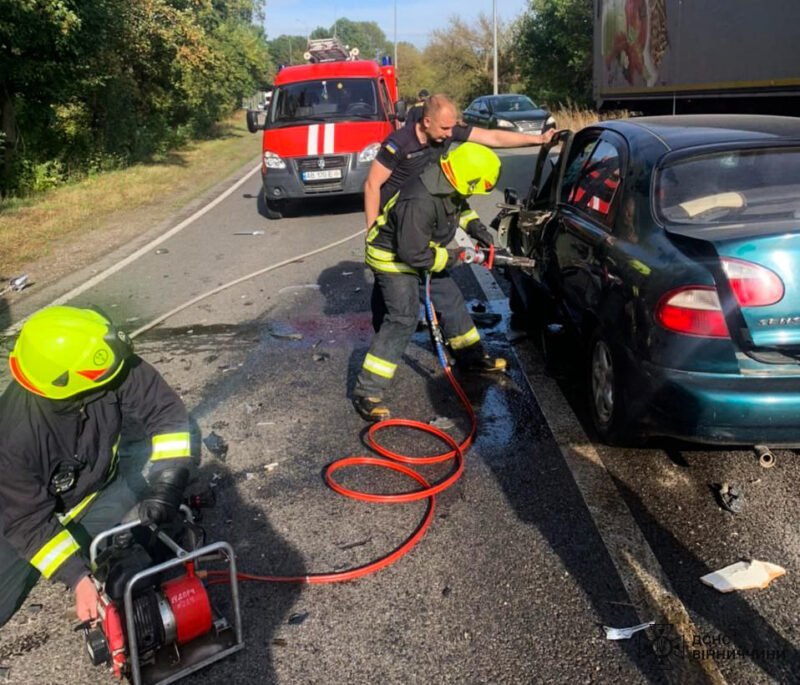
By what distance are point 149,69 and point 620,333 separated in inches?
830

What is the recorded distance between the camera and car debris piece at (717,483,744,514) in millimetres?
3395

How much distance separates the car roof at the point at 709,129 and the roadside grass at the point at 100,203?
736cm

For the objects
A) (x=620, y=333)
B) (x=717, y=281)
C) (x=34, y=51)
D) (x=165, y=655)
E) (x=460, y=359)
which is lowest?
(x=165, y=655)

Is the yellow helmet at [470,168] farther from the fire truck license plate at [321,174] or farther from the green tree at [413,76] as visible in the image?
the green tree at [413,76]

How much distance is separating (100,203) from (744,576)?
528 inches

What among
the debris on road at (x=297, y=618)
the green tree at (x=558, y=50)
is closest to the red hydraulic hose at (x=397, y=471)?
the debris on road at (x=297, y=618)

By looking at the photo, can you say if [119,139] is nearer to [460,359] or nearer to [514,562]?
[460,359]

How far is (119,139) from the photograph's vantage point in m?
21.0

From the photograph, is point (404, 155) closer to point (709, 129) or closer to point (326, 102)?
point (709, 129)

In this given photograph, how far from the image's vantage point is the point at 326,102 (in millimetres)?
12289

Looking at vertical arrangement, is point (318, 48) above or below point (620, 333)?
above

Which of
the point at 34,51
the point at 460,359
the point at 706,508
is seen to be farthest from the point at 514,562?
the point at 34,51

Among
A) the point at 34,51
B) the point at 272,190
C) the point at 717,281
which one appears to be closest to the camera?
the point at 717,281

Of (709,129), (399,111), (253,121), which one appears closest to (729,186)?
(709,129)
